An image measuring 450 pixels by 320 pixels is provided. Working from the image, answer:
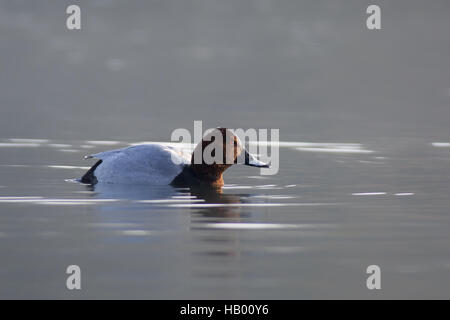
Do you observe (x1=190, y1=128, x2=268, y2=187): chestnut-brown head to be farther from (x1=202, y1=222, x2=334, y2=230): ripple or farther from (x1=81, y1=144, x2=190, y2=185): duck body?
(x1=202, y1=222, x2=334, y2=230): ripple

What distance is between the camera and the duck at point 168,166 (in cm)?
1224

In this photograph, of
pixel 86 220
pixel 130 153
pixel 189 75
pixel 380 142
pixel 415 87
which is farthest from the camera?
pixel 189 75

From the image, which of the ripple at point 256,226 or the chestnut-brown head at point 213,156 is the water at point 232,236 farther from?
the chestnut-brown head at point 213,156

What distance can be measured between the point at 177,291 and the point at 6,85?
200ft

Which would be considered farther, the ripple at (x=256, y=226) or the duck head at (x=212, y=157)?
the duck head at (x=212, y=157)

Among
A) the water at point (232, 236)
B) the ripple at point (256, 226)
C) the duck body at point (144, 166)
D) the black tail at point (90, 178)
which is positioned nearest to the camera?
the water at point (232, 236)

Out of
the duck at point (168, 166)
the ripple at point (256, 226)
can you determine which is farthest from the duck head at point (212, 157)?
the ripple at point (256, 226)

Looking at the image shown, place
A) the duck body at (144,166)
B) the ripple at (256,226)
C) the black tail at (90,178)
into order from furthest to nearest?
the black tail at (90,178) < the duck body at (144,166) < the ripple at (256,226)

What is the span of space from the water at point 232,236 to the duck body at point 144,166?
24cm

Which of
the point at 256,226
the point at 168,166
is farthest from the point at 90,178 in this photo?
the point at 256,226

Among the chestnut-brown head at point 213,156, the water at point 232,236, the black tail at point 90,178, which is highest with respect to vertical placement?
the chestnut-brown head at point 213,156

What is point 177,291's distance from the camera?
6586 mm
